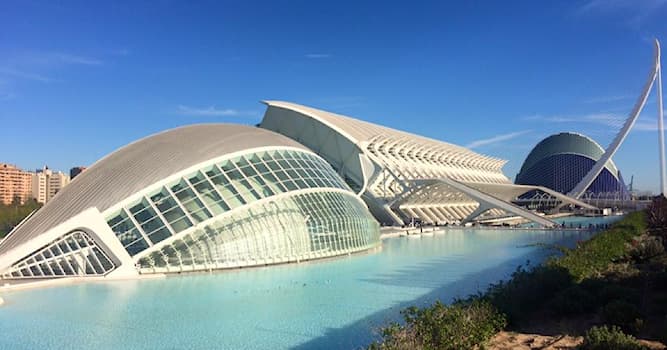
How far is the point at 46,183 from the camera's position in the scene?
132 m

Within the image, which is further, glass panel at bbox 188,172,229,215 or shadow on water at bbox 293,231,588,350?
glass panel at bbox 188,172,229,215

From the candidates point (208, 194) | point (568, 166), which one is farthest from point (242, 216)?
point (568, 166)

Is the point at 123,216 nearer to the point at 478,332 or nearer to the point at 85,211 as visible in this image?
the point at 85,211

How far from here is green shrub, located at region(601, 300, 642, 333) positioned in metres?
10.7

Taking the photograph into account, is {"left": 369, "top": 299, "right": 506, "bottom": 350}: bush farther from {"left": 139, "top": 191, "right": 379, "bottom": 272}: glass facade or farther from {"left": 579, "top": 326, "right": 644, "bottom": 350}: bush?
{"left": 139, "top": 191, "right": 379, "bottom": 272}: glass facade

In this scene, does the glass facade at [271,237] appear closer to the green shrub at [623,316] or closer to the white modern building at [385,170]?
the green shrub at [623,316]

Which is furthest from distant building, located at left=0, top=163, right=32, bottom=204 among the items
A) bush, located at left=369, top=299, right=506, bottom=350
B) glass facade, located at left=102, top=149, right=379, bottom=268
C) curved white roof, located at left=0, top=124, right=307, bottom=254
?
bush, located at left=369, top=299, right=506, bottom=350

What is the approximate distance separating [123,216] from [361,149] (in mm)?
40955

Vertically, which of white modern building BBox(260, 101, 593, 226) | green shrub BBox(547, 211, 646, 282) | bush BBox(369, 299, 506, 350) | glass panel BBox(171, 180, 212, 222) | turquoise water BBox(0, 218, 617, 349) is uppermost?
white modern building BBox(260, 101, 593, 226)

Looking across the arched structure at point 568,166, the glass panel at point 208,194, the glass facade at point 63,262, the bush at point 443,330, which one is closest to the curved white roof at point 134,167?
the glass panel at point 208,194

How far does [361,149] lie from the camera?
59.8 metres

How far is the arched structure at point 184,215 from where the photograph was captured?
1984cm

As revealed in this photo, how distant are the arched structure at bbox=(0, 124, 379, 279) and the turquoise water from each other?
1.26m

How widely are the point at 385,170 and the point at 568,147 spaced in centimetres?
8512
